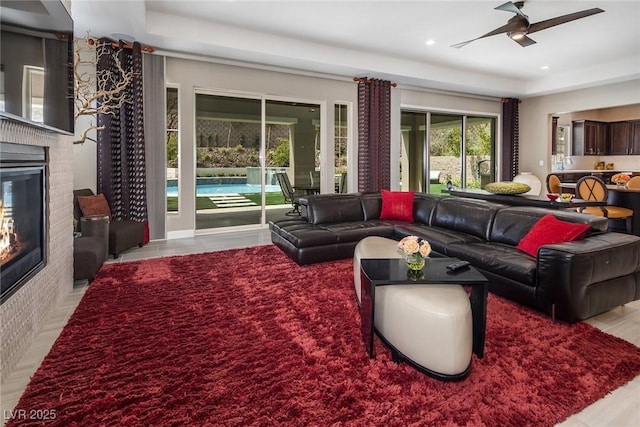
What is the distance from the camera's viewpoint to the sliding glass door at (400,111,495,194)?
857cm

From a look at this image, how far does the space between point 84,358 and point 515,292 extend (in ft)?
9.94

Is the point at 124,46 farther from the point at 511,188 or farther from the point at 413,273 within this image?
the point at 511,188

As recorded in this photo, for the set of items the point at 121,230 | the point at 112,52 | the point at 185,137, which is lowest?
the point at 121,230

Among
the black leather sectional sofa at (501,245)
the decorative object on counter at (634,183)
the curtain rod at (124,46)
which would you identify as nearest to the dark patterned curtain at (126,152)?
the curtain rod at (124,46)

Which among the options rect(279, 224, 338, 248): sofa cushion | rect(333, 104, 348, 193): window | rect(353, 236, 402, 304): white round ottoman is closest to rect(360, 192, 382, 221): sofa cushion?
rect(279, 224, 338, 248): sofa cushion

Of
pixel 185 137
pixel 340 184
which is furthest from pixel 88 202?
pixel 340 184

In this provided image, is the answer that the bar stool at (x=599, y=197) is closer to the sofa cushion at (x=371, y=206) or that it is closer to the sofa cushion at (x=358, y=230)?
the sofa cushion at (x=371, y=206)

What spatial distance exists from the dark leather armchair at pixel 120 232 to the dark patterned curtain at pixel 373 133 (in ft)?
13.3

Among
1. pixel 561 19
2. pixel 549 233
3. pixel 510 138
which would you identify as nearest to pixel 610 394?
pixel 549 233

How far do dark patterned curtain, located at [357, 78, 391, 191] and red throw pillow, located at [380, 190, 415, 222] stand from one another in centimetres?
213

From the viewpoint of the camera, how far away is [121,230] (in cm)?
462

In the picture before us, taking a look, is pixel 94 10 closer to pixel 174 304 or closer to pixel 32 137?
pixel 32 137

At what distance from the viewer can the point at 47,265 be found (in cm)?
267

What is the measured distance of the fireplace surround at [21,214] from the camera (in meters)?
2.01
